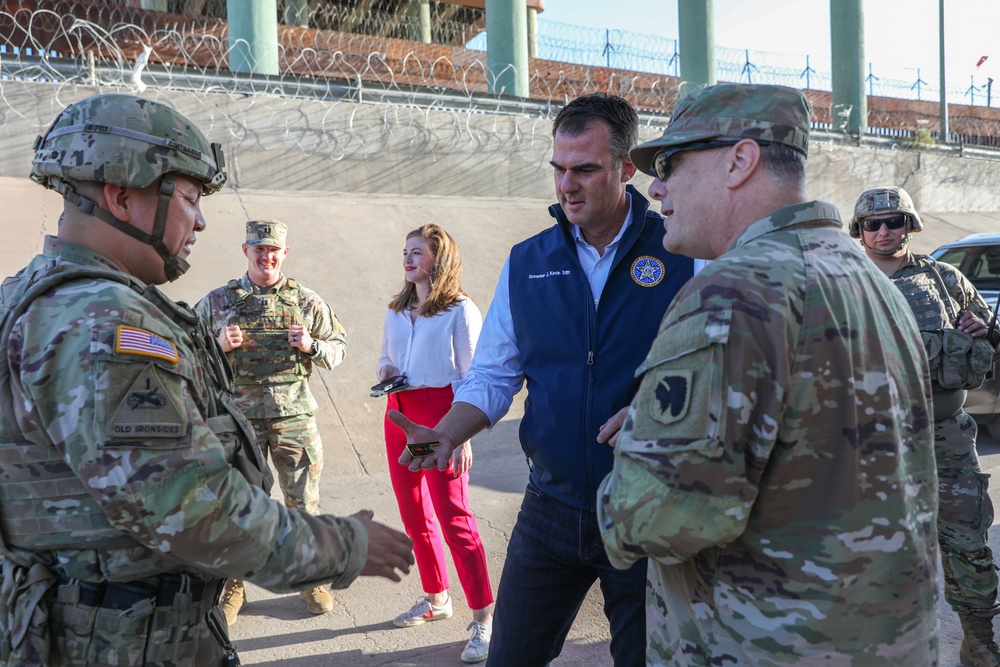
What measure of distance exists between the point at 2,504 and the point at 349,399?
18.1ft

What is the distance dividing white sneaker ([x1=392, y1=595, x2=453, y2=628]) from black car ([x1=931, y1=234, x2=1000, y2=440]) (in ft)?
16.8

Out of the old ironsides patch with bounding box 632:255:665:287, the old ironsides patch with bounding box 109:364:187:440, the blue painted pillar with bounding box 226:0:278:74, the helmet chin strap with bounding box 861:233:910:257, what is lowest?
the old ironsides patch with bounding box 109:364:187:440

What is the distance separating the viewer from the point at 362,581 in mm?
4504

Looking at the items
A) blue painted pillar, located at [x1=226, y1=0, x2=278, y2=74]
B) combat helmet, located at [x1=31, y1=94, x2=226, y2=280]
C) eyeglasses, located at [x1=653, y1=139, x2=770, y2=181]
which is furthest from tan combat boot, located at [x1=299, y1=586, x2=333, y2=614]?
blue painted pillar, located at [x1=226, y1=0, x2=278, y2=74]

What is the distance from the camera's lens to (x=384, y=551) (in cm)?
189

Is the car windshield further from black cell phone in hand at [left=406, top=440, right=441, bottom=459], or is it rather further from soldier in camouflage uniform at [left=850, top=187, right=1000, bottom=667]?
black cell phone in hand at [left=406, top=440, right=441, bottom=459]

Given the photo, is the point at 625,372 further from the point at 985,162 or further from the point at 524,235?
the point at 985,162

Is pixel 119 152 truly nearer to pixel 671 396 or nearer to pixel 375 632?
pixel 671 396

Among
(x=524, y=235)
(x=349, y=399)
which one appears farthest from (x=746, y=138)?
(x=524, y=235)

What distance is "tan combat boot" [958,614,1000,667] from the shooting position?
3412mm

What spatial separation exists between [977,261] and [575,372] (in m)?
6.58

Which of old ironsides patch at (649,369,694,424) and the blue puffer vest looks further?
the blue puffer vest

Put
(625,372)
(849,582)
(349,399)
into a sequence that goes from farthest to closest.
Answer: (349,399) < (625,372) < (849,582)

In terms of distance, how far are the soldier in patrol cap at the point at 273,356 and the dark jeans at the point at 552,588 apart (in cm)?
195
